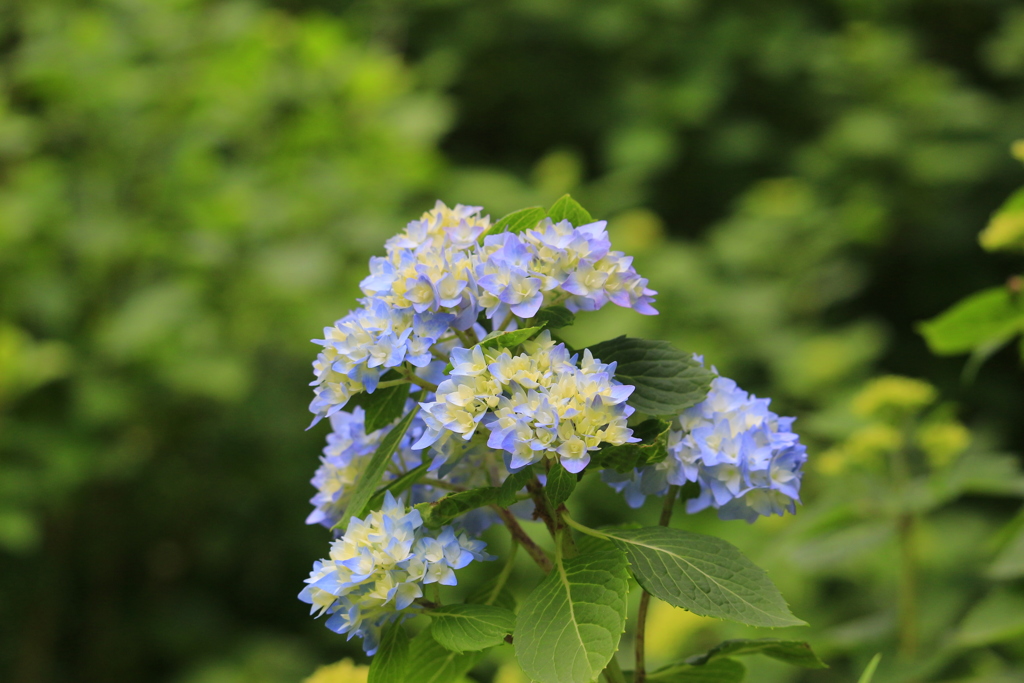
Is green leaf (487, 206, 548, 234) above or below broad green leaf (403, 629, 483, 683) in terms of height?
above

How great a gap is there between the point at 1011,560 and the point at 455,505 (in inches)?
24.8

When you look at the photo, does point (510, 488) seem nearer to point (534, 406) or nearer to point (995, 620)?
point (534, 406)

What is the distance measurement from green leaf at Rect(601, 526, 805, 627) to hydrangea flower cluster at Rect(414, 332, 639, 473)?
0.08 m

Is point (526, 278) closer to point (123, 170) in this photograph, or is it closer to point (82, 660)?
point (123, 170)

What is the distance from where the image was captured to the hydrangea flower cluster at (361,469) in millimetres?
591

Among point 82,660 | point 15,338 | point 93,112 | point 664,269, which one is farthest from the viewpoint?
point 664,269

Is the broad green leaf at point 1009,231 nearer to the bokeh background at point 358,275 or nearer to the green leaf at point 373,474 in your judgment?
the bokeh background at point 358,275

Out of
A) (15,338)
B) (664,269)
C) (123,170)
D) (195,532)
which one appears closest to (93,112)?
(123,170)

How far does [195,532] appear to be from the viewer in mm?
2113

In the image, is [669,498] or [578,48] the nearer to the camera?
[669,498]

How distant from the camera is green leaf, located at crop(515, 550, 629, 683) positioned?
1.51ft

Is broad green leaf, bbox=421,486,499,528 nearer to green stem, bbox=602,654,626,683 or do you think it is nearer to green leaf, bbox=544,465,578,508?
green leaf, bbox=544,465,578,508

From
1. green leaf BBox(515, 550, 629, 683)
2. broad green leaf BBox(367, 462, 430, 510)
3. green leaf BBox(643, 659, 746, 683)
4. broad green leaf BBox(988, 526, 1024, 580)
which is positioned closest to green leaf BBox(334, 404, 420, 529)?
broad green leaf BBox(367, 462, 430, 510)

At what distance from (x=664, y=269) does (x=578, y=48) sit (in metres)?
1.12
